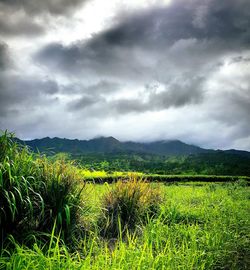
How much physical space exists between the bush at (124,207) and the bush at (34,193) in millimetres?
1144

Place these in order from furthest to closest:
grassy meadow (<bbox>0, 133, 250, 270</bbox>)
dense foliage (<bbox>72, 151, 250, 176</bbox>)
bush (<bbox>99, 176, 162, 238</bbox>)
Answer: dense foliage (<bbox>72, 151, 250, 176</bbox>)
bush (<bbox>99, 176, 162, 238</bbox>)
grassy meadow (<bbox>0, 133, 250, 270</bbox>)

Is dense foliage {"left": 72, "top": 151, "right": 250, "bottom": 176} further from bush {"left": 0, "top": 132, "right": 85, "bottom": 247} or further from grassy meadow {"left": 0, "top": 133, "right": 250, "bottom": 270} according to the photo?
bush {"left": 0, "top": 132, "right": 85, "bottom": 247}

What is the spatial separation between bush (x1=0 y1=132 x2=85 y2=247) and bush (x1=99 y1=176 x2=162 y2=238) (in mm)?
1144

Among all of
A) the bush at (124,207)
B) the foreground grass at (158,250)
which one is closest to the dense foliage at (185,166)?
the bush at (124,207)

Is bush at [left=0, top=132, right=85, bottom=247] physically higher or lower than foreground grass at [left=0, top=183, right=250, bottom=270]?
higher

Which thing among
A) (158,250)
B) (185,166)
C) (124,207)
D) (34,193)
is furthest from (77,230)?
(185,166)

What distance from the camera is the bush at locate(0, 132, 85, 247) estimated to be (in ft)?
17.9

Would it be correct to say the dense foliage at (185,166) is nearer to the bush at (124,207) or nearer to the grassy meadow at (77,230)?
the bush at (124,207)

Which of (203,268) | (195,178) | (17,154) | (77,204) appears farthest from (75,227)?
(195,178)

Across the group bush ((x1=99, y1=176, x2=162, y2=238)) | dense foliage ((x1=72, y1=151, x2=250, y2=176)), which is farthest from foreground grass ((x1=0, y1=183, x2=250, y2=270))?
dense foliage ((x1=72, y1=151, x2=250, y2=176))

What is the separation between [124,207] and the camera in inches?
297

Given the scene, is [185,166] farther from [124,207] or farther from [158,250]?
[158,250]

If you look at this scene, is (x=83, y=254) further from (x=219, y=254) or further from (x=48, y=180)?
(x=219, y=254)

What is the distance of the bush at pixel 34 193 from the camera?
5453mm
